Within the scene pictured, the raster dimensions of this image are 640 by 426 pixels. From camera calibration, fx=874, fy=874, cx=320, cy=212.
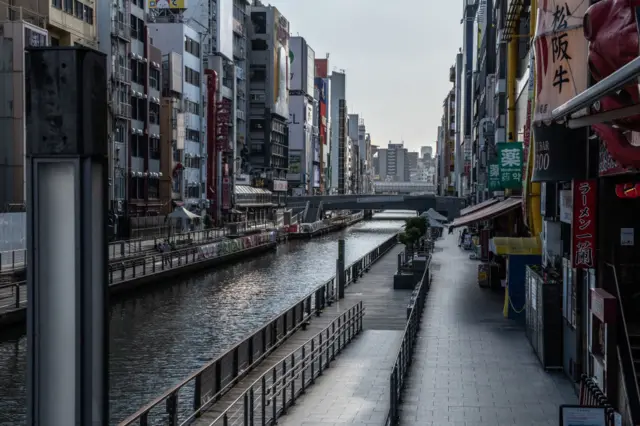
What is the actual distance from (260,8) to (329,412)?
114 metres

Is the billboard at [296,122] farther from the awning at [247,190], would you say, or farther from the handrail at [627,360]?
the handrail at [627,360]

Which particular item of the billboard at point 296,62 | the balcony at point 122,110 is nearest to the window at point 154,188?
the balcony at point 122,110

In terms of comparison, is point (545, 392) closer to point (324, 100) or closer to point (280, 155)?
point (280, 155)

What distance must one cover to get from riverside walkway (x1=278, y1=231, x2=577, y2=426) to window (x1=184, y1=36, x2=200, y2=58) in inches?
2418

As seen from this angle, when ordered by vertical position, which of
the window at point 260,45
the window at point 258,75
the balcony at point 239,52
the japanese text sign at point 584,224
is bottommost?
the japanese text sign at point 584,224

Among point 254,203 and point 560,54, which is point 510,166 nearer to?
point 560,54

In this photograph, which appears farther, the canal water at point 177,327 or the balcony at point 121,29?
the balcony at point 121,29

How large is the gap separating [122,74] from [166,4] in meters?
27.3

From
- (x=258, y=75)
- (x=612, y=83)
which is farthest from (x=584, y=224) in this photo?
(x=258, y=75)

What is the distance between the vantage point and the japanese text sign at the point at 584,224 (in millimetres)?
14016

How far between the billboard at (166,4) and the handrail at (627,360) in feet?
261

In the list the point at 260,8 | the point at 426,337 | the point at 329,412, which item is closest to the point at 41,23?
the point at 426,337

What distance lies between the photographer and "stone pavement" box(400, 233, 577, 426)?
44.7 ft

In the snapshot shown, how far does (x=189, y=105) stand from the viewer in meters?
83.8
